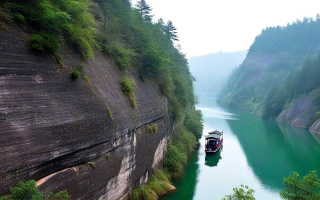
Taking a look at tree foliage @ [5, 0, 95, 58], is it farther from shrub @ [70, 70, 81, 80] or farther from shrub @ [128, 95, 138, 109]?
shrub @ [128, 95, 138, 109]

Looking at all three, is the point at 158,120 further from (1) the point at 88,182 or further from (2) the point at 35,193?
(2) the point at 35,193

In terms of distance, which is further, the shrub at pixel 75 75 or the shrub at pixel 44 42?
the shrub at pixel 75 75

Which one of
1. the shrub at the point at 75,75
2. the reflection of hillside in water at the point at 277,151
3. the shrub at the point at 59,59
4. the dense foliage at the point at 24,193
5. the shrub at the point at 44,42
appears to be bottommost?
the reflection of hillside in water at the point at 277,151

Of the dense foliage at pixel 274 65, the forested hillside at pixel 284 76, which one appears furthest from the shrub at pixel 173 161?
the dense foliage at pixel 274 65

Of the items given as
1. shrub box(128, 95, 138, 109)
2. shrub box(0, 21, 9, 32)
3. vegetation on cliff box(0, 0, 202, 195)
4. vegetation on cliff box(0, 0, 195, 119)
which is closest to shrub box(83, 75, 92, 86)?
vegetation on cliff box(0, 0, 202, 195)

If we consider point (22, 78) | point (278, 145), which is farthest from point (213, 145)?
point (22, 78)

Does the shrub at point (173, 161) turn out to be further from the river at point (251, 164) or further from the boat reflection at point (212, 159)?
the boat reflection at point (212, 159)

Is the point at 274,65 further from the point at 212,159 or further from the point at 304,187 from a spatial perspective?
the point at 304,187
